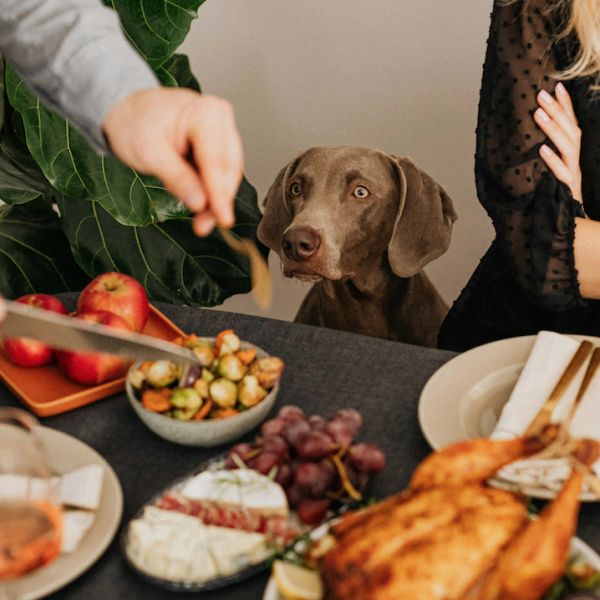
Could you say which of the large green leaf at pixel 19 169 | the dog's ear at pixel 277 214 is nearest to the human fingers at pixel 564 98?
the dog's ear at pixel 277 214

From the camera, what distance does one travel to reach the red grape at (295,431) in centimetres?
64

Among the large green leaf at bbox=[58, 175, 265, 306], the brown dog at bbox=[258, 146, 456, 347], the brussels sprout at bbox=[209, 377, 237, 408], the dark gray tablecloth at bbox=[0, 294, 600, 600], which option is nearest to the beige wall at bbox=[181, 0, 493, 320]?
the brown dog at bbox=[258, 146, 456, 347]

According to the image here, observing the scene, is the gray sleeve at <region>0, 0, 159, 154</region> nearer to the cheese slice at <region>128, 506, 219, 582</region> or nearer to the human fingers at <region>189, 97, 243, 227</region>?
the human fingers at <region>189, 97, 243, 227</region>

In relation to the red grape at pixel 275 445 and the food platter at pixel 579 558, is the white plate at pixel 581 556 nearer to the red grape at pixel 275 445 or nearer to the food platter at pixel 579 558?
the food platter at pixel 579 558

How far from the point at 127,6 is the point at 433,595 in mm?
1598

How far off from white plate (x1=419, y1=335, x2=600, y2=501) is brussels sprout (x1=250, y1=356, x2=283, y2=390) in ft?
0.66

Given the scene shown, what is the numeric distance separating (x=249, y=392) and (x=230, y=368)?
0.13ft

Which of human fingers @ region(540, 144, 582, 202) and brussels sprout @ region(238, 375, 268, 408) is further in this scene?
human fingers @ region(540, 144, 582, 202)

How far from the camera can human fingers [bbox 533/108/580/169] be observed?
1.22 metres

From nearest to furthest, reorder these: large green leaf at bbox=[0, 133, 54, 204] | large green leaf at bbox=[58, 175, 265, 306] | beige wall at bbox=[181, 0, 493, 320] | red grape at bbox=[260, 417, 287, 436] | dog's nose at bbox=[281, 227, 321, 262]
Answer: red grape at bbox=[260, 417, 287, 436]
dog's nose at bbox=[281, 227, 321, 262]
large green leaf at bbox=[0, 133, 54, 204]
large green leaf at bbox=[58, 175, 265, 306]
beige wall at bbox=[181, 0, 493, 320]

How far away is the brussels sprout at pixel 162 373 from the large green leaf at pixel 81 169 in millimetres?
889

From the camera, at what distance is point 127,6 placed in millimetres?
1525

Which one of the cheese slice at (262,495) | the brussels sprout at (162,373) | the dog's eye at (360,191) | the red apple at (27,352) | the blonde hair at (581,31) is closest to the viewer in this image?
the cheese slice at (262,495)

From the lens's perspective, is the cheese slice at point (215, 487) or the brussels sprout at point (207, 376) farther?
the brussels sprout at point (207, 376)
